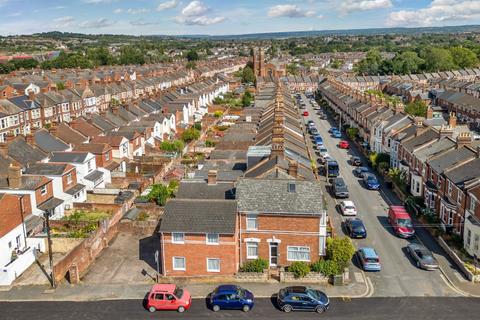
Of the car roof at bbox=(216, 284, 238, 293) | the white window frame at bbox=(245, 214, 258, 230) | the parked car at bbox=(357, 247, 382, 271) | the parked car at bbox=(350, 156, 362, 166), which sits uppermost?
the white window frame at bbox=(245, 214, 258, 230)

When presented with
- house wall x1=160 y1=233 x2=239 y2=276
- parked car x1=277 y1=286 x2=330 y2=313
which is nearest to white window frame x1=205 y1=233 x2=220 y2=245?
house wall x1=160 y1=233 x2=239 y2=276

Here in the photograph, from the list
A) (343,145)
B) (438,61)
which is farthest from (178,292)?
(438,61)

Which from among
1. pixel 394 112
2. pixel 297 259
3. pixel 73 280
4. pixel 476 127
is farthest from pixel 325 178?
pixel 476 127

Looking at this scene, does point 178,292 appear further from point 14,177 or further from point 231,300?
point 14,177

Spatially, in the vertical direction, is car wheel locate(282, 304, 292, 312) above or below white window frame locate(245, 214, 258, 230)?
below

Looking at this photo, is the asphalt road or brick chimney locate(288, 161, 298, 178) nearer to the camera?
the asphalt road

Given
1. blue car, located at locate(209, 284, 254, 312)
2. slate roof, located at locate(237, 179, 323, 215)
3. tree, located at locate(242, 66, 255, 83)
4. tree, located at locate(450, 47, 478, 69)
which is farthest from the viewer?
tree, located at locate(450, 47, 478, 69)

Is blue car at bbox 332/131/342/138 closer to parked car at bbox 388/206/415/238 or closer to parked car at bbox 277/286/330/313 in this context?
parked car at bbox 388/206/415/238
